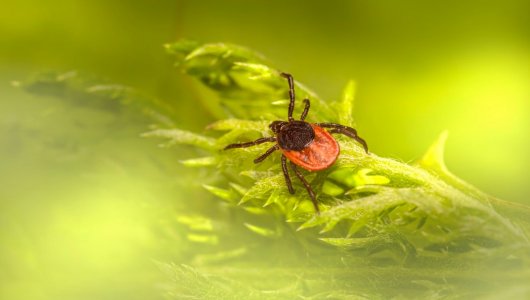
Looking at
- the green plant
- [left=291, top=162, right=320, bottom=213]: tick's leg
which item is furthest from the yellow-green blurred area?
[left=291, top=162, right=320, bottom=213]: tick's leg

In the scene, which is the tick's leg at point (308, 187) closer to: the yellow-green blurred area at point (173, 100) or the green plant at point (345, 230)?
the green plant at point (345, 230)

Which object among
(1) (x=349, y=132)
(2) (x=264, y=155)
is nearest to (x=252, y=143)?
(2) (x=264, y=155)

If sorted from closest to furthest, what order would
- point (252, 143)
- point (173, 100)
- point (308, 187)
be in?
point (308, 187) < point (252, 143) < point (173, 100)

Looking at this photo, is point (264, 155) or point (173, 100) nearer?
point (264, 155)

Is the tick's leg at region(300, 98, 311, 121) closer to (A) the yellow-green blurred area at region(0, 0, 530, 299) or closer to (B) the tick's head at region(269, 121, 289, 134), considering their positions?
(B) the tick's head at region(269, 121, 289, 134)

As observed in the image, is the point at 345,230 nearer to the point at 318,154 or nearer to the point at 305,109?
the point at 318,154

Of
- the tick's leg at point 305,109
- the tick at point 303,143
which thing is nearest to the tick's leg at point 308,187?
the tick at point 303,143

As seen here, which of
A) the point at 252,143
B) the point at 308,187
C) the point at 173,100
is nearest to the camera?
the point at 308,187

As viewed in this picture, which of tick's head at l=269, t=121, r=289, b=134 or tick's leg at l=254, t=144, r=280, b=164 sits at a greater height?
tick's head at l=269, t=121, r=289, b=134
